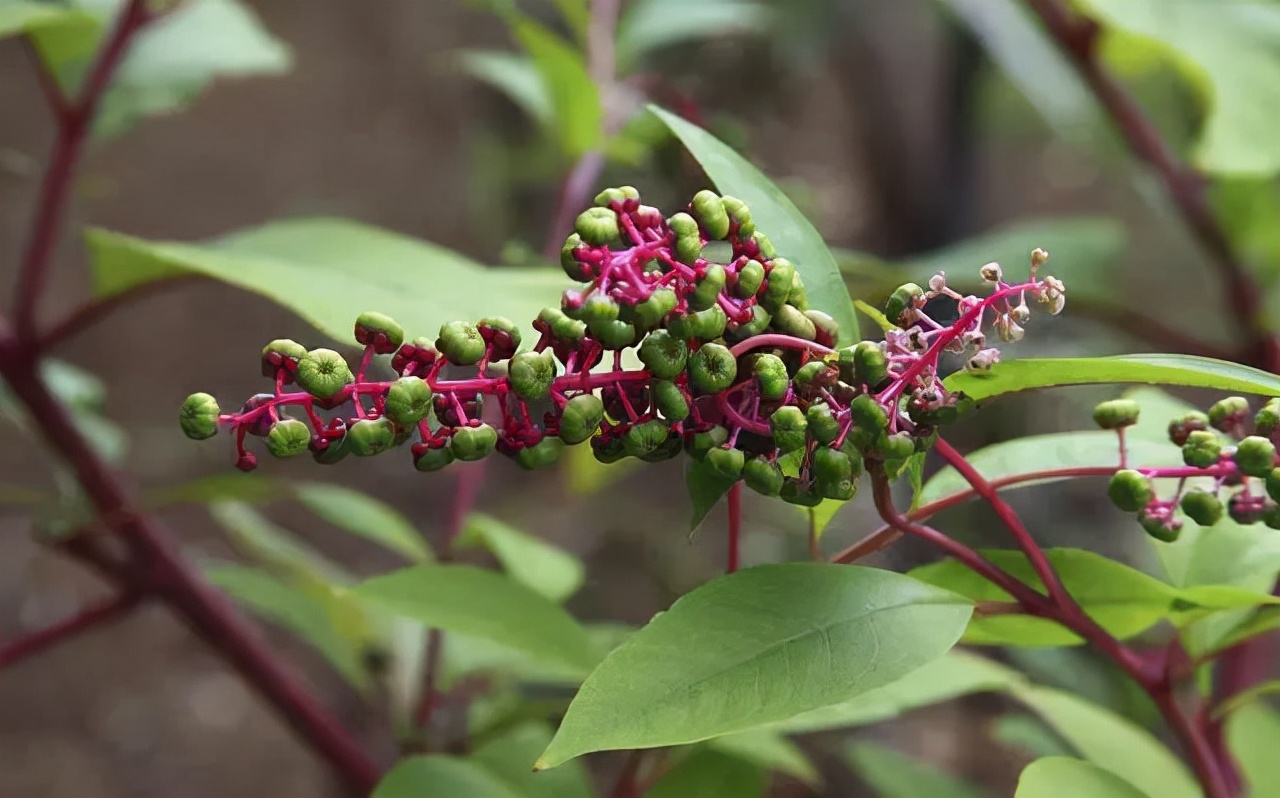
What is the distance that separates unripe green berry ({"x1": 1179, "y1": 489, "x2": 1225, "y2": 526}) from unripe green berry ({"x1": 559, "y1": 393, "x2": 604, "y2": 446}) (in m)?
0.20

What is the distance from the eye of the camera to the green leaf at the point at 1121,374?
287 millimetres

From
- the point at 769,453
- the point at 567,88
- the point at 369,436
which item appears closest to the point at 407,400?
the point at 369,436

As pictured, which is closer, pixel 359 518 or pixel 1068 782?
pixel 1068 782

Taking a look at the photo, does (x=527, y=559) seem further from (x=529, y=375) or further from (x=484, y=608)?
(x=529, y=375)

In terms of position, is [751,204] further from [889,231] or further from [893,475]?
[889,231]

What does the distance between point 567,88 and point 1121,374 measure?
0.59 metres

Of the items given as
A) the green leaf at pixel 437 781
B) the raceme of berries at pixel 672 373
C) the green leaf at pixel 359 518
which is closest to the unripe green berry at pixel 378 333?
the raceme of berries at pixel 672 373

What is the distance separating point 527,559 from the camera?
626mm

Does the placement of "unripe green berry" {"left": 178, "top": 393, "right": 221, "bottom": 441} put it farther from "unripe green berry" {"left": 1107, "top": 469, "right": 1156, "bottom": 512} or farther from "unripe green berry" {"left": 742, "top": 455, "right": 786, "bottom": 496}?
"unripe green berry" {"left": 1107, "top": 469, "right": 1156, "bottom": 512}

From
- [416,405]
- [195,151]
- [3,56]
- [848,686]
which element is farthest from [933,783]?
[3,56]

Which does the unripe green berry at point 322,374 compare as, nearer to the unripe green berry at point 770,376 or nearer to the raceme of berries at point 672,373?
the raceme of berries at point 672,373

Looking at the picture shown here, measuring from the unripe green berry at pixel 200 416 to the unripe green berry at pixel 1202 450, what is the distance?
12.5 inches

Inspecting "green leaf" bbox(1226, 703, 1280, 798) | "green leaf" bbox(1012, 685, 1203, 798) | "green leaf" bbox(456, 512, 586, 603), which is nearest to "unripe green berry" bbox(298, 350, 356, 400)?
"green leaf" bbox(456, 512, 586, 603)

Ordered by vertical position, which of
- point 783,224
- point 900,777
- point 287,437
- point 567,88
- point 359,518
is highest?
point 567,88
